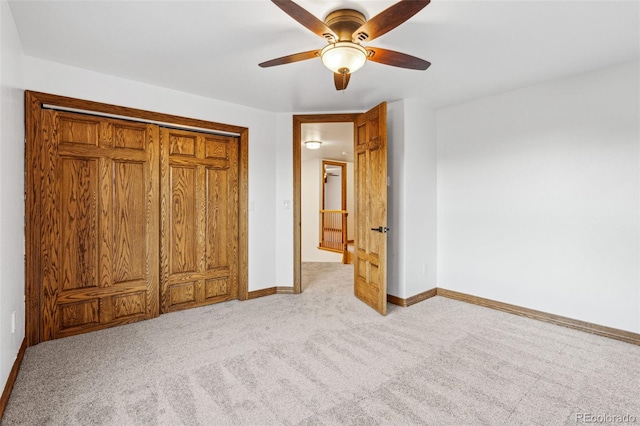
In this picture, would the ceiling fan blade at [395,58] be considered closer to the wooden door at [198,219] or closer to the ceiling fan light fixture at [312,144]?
the wooden door at [198,219]

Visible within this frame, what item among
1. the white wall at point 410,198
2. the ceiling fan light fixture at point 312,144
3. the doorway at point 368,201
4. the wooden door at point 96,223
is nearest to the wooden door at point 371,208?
the doorway at point 368,201

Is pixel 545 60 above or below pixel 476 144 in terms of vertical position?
above

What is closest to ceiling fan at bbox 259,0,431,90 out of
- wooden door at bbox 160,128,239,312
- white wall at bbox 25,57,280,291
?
white wall at bbox 25,57,280,291

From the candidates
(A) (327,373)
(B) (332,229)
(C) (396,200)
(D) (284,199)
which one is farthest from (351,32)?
(B) (332,229)

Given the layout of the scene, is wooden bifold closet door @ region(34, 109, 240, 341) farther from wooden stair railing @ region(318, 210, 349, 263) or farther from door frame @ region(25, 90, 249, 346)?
wooden stair railing @ region(318, 210, 349, 263)

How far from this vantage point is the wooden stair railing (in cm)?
679

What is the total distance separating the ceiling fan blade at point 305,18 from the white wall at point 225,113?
81.5 inches

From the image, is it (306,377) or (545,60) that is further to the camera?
(545,60)

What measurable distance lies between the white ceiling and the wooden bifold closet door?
0.64 metres

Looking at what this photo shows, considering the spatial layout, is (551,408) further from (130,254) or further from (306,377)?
(130,254)

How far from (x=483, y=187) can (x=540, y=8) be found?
203 centimetres

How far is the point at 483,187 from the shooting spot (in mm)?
3648

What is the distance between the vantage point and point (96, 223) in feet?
9.60

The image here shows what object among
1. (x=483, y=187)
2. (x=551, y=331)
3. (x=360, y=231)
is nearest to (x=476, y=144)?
(x=483, y=187)
